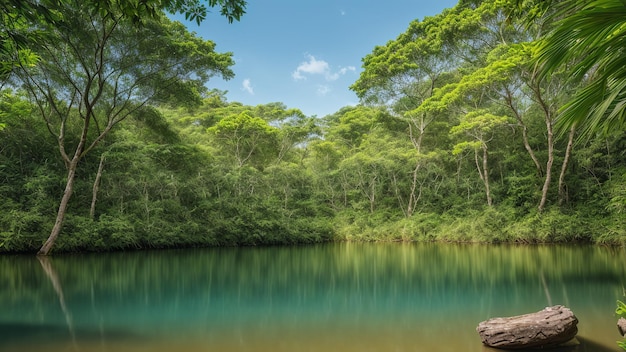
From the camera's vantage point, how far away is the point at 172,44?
1336cm

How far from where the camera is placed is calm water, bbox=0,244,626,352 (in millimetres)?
3887

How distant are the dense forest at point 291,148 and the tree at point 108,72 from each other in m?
0.06

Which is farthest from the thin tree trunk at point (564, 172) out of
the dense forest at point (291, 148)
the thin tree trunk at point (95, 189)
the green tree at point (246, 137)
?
the thin tree trunk at point (95, 189)

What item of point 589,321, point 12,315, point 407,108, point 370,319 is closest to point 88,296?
point 12,315

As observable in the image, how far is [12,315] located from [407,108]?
1993 centimetres

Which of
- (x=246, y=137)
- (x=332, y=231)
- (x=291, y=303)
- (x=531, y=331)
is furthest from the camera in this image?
(x=246, y=137)

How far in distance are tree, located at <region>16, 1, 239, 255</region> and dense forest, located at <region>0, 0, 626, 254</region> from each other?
0.20ft

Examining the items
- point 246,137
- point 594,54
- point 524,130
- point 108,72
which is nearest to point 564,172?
point 524,130

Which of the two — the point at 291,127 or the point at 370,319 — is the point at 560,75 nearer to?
the point at 291,127

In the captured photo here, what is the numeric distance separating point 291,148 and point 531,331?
22.1m

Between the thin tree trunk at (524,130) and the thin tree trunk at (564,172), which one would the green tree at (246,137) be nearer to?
the thin tree trunk at (524,130)

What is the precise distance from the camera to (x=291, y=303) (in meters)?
5.67

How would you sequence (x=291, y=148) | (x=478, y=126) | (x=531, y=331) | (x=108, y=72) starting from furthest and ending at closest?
1. (x=291, y=148)
2. (x=478, y=126)
3. (x=108, y=72)
4. (x=531, y=331)

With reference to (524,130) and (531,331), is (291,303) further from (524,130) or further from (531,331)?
(524,130)
